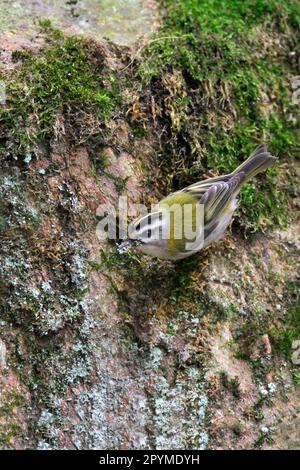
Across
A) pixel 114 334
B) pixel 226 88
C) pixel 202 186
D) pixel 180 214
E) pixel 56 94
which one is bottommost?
pixel 114 334

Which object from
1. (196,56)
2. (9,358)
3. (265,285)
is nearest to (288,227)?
(265,285)

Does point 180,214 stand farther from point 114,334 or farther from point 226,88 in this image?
point 226,88

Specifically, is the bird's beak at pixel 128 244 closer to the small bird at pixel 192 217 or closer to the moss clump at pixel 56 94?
the small bird at pixel 192 217

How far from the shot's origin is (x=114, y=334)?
395 centimetres

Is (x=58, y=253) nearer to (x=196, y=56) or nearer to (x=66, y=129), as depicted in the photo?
(x=66, y=129)

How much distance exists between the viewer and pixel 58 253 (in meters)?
3.98

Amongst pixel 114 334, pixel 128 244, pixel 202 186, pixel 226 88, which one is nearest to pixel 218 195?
pixel 202 186

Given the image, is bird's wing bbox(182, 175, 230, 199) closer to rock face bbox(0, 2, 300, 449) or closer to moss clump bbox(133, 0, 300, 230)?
moss clump bbox(133, 0, 300, 230)

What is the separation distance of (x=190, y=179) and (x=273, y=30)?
1.54m

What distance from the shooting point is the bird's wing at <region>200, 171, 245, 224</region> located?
4.34 meters

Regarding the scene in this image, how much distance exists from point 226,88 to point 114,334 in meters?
1.95

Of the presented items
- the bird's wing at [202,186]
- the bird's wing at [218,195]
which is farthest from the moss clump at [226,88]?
the bird's wing at [218,195]

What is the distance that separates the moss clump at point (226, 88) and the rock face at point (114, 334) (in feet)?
1.43

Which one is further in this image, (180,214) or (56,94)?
(180,214)
